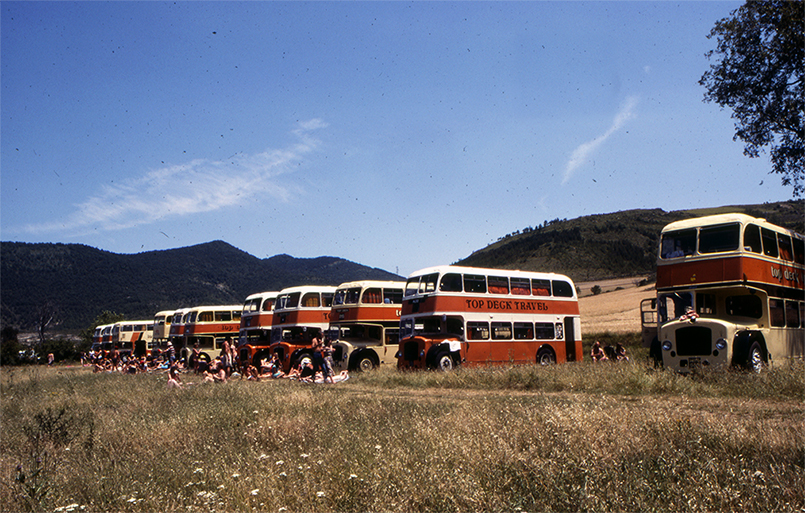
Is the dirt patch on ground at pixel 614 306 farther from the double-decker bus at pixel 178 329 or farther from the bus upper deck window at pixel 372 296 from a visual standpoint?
the double-decker bus at pixel 178 329

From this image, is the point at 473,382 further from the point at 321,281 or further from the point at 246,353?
the point at 321,281

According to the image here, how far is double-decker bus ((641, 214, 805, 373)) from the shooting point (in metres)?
13.5

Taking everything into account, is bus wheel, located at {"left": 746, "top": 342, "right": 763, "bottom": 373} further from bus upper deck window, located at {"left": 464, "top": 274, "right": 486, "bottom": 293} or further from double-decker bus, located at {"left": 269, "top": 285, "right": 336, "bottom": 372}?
double-decker bus, located at {"left": 269, "top": 285, "right": 336, "bottom": 372}

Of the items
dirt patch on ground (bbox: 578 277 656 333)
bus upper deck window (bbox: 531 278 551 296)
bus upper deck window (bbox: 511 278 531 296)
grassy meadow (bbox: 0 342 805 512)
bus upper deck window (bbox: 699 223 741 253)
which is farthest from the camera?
dirt patch on ground (bbox: 578 277 656 333)

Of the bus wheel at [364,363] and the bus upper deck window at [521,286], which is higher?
the bus upper deck window at [521,286]

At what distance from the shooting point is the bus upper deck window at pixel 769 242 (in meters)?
14.5

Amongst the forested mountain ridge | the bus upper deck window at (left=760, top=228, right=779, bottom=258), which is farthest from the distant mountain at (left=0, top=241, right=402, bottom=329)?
the bus upper deck window at (left=760, top=228, right=779, bottom=258)

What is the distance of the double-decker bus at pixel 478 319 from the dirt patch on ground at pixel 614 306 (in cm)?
1345

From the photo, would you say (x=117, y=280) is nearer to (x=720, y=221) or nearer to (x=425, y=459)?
(x=720, y=221)

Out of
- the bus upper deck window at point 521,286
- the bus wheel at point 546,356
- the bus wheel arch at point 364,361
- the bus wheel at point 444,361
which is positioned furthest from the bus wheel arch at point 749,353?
the bus wheel arch at point 364,361

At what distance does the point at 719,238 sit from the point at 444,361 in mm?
9375

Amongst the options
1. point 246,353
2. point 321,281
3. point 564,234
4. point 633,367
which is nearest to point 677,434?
point 633,367

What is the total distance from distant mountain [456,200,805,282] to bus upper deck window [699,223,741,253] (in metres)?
65.7

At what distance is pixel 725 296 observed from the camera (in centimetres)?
1470
